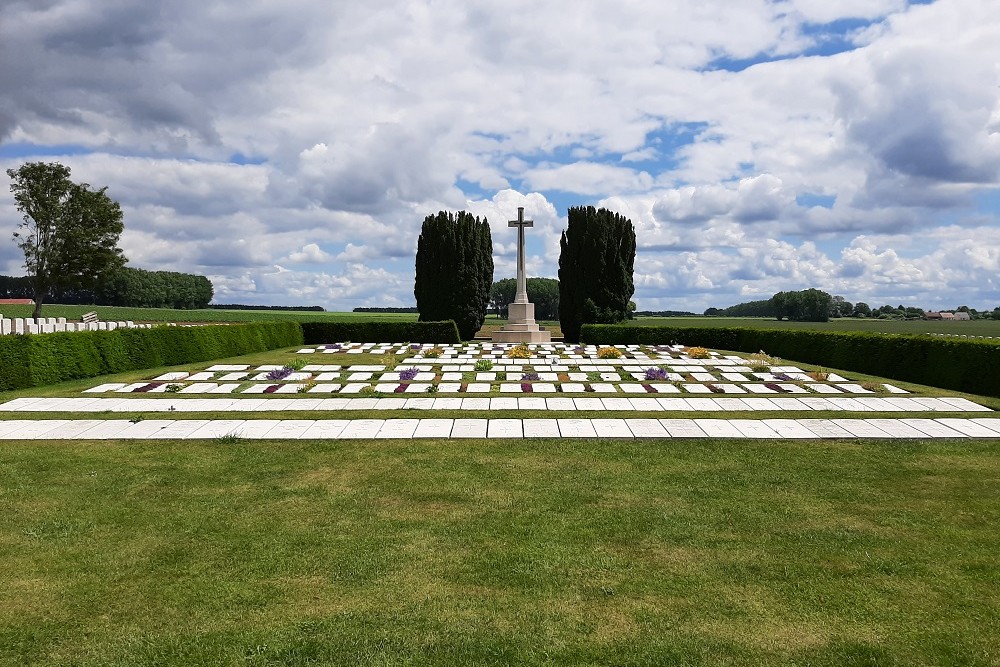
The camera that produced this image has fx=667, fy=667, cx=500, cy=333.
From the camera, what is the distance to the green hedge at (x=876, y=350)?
1420 cm

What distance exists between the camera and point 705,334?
28359 millimetres

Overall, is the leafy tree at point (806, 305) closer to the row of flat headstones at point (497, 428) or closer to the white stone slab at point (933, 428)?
the white stone slab at point (933, 428)

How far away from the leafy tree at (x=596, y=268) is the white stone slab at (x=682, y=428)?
2727 centimetres

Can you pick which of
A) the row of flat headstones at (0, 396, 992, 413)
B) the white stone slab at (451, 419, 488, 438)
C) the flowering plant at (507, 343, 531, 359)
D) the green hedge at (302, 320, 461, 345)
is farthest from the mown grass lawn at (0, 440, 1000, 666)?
the green hedge at (302, 320, 461, 345)

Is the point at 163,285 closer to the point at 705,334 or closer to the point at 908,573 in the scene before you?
the point at 705,334

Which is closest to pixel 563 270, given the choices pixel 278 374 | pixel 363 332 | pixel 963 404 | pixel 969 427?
pixel 363 332

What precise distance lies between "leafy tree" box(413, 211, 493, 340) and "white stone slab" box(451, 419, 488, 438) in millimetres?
28055

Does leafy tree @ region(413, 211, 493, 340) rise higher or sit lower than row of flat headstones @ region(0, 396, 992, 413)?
higher

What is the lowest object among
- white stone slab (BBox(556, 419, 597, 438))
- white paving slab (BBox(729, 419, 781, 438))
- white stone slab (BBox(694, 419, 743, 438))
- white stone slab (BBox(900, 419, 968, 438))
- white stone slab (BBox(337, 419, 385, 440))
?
white stone slab (BBox(900, 419, 968, 438))

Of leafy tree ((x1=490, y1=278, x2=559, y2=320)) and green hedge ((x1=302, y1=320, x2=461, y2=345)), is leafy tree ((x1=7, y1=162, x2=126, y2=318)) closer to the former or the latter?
green hedge ((x1=302, y1=320, x2=461, y2=345))

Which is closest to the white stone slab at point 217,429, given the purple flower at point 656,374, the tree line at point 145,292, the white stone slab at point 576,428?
the white stone slab at point 576,428

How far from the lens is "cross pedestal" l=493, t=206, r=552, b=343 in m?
34.1

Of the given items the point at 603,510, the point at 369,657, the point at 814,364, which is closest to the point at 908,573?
the point at 603,510

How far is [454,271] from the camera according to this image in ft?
123
